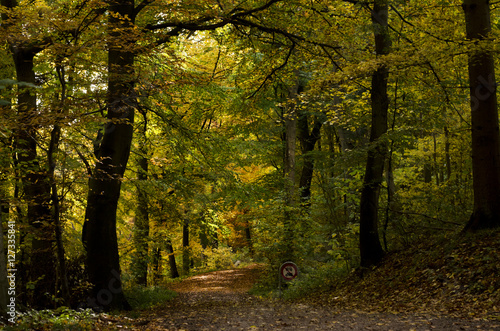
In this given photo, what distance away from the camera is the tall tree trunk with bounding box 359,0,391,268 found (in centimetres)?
1029

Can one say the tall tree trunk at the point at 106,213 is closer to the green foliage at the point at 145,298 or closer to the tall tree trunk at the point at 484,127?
the green foliage at the point at 145,298

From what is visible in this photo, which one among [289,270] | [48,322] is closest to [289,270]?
[289,270]

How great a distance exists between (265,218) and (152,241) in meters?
3.97

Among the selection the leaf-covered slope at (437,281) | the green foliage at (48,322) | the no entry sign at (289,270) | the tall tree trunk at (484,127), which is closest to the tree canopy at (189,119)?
the tall tree trunk at (484,127)

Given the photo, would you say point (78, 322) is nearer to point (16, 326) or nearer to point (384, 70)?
point (16, 326)

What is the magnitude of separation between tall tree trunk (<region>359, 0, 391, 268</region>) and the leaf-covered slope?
22.5 inches

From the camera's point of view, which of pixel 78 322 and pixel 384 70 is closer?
pixel 78 322

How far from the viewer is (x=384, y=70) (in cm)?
1034

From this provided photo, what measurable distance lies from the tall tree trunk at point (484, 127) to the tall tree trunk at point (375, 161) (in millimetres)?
2158

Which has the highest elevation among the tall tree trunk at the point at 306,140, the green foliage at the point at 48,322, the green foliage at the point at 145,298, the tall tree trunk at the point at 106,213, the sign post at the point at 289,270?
the tall tree trunk at the point at 306,140

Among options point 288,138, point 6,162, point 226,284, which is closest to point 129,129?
point 6,162

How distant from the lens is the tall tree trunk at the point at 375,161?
10.3 m

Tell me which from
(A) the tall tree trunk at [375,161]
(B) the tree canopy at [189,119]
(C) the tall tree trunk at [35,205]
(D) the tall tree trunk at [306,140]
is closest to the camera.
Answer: (B) the tree canopy at [189,119]

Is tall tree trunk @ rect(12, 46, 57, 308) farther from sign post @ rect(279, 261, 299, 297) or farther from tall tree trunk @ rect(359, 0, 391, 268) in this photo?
tall tree trunk @ rect(359, 0, 391, 268)
